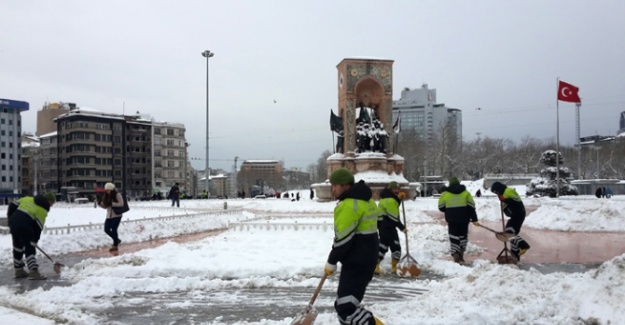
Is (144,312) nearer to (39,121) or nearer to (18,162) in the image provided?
(18,162)

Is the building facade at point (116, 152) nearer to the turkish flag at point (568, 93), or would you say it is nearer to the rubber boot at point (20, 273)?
the turkish flag at point (568, 93)

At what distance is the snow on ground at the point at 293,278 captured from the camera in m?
6.02

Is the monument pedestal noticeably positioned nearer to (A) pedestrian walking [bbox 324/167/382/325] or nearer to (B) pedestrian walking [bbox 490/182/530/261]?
(B) pedestrian walking [bbox 490/182/530/261]

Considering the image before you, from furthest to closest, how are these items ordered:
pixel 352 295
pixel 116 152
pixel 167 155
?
pixel 167 155
pixel 116 152
pixel 352 295

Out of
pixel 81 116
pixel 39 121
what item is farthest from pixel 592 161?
pixel 39 121

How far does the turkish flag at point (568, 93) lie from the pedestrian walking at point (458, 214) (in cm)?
2513

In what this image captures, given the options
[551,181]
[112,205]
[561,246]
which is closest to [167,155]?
[551,181]

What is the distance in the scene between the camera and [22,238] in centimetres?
975

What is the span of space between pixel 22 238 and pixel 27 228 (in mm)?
206

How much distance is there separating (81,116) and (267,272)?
3108 inches

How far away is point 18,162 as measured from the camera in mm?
79688

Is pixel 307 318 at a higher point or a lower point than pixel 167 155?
lower

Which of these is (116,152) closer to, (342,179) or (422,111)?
(422,111)

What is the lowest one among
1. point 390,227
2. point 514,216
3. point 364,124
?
point 390,227
